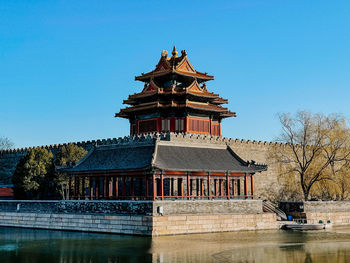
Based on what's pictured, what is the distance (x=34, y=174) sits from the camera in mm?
39156

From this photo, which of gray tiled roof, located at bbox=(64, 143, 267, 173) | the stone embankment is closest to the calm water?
gray tiled roof, located at bbox=(64, 143, 267, 173)

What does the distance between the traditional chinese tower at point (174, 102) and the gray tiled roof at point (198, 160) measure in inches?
254

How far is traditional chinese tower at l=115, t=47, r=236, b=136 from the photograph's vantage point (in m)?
40.8

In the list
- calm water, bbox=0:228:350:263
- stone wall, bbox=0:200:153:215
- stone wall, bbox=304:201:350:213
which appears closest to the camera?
calm water, bbox=0:228:350:263

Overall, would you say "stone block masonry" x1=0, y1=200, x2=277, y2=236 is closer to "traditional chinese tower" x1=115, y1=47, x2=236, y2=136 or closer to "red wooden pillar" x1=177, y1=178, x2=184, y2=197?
"red wooden pillar" x1=177, y1=178, x2=184, y2=197

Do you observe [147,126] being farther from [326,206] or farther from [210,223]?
[326,206]

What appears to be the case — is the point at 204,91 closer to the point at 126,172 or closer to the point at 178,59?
the point at 178,59

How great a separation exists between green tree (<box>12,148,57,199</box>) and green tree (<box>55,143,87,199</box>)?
0.64 meters

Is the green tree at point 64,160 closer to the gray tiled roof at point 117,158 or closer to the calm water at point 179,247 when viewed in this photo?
the gray tiled roof at point 117,158

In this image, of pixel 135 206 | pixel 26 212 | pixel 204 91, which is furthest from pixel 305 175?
pixel 26 212

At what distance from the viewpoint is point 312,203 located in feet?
118

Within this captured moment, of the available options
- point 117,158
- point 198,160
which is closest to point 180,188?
point 198,160

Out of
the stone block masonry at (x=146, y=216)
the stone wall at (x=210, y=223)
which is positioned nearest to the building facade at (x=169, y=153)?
the stone block masonry at (x=146, y=216)

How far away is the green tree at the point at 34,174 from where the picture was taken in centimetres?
3903
